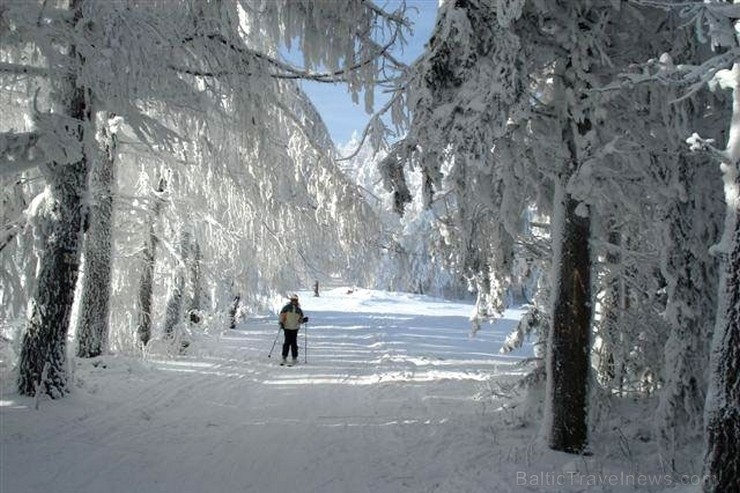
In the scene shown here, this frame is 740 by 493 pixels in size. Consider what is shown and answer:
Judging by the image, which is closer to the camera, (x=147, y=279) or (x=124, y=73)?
(x=124, y=73)

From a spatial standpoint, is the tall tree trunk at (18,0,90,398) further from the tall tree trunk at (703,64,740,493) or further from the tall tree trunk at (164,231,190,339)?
the tall tree trunk at (703,64,740,493)

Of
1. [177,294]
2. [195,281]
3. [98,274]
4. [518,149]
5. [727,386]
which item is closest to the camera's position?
[727,386]

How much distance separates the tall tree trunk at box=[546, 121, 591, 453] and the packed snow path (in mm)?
953

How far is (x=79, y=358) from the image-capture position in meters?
11.3

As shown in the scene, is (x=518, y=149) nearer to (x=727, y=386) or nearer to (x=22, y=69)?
(x=727, y=386)

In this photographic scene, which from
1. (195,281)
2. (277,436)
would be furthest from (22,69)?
(195,281)

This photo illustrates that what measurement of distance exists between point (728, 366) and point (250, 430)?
5676 mm

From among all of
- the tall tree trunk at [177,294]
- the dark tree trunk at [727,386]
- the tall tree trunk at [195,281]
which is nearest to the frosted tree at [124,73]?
the dark tree trunk at [727,386]

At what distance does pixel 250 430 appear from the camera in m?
7.62

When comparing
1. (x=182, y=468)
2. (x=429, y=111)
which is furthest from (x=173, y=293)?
(x=429, y=111)

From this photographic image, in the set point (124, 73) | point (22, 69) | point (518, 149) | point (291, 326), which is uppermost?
point (22, 69)

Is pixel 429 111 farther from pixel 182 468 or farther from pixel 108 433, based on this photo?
pixel 108 433

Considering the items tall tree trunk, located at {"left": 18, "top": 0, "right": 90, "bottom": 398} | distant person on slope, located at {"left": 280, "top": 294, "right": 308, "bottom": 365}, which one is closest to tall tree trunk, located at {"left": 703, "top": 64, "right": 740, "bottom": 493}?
tall tree trunk, located at {"left": 18, "top": 0, "right": 90, "bottom": 398}

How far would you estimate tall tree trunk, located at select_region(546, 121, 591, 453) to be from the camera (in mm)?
6680
